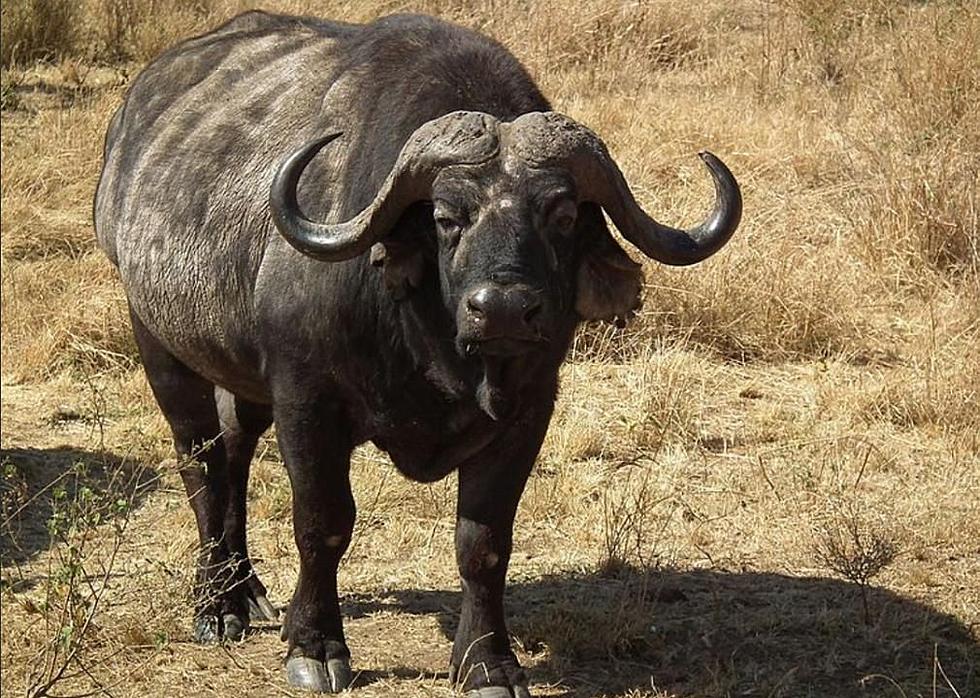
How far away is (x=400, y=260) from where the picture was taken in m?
4.61

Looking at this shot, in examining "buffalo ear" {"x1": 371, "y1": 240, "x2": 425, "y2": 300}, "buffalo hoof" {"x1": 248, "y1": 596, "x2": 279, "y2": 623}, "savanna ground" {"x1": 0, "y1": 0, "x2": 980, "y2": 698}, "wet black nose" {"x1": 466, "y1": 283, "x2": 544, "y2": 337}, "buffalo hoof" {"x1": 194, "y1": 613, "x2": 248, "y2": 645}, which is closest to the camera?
"wet black nose" {"x1": 466, "y1": 283, "x2": 544, "y2": 337}

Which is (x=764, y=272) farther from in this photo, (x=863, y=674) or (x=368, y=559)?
(x=863, y=674)

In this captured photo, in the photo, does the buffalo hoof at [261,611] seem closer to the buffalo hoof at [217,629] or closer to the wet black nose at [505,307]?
the buffalo hoof at [217,629]

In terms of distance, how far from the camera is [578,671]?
5277mm

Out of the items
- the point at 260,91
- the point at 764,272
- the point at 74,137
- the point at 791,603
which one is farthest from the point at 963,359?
the point at 74,137

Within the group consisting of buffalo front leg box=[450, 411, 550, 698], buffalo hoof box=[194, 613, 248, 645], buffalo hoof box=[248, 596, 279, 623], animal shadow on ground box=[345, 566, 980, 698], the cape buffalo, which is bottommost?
buffalo hoof box=[248, 596, 279, 623]

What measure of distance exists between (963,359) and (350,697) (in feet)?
12.4

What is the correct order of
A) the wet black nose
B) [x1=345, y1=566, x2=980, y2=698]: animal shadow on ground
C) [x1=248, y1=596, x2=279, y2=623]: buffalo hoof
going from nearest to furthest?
the wet black nose, [x1=345, y1=566, x2=980, y2=698]: animal shadow on ground, [x1=248, y1=596, x2=279, y2=623]: buffalo hoof

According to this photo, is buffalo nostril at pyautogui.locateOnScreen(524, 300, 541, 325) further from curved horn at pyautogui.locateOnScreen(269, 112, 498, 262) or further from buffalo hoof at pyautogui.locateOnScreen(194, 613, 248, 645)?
buffalo hoof at pyautogui.locateOnScreen(194, 613, 248, 645)

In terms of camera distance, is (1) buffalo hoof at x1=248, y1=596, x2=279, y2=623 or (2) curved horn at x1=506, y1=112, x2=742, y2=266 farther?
(1) buffalo hoof at x1=248, y1=596, x2=279, y2=623

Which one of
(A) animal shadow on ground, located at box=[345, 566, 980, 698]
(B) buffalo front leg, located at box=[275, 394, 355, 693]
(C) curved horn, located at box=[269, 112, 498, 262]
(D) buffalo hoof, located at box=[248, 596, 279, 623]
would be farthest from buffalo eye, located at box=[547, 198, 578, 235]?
(D) buffalo hoof, located at box=[248, 596, 279, 623]

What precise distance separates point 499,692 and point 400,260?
1.28 meters

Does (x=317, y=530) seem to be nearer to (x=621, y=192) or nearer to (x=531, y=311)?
(x=531, y=311)

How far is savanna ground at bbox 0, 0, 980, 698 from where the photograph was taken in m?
5.37
